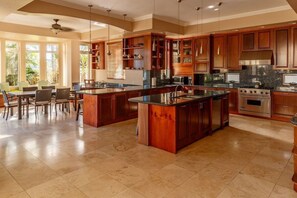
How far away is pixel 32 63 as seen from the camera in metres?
9.92

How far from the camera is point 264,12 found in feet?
19.9

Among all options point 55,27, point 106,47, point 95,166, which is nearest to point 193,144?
point 95,166

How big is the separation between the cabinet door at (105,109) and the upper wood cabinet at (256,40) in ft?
14.9

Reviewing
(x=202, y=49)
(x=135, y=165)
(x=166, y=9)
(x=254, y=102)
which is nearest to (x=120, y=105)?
(x=166, y=9)

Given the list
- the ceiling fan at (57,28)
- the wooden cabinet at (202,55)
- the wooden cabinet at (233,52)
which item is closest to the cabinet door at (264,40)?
the wooden cabinet at (233,52)

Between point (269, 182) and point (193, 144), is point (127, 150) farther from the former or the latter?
point (269, 182)

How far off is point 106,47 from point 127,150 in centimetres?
616

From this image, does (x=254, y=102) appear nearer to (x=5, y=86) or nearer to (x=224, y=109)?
(x=224, y=109)

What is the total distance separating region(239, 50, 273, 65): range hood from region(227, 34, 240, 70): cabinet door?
230 mm

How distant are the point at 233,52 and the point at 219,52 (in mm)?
481

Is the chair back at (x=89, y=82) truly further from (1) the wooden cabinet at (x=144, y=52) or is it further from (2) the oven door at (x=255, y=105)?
(2) the oven door at (x=255, y=105)

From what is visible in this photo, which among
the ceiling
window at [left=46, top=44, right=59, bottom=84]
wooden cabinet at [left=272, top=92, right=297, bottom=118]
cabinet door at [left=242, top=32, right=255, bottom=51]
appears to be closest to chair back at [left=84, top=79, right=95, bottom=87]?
window at [left=46, top=44, right=59, bottom=84]

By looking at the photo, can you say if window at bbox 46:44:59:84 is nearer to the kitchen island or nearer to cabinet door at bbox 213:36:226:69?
cabinet door at bbox 213:36:226:69

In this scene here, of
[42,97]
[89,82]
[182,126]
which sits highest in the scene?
[89,82]
